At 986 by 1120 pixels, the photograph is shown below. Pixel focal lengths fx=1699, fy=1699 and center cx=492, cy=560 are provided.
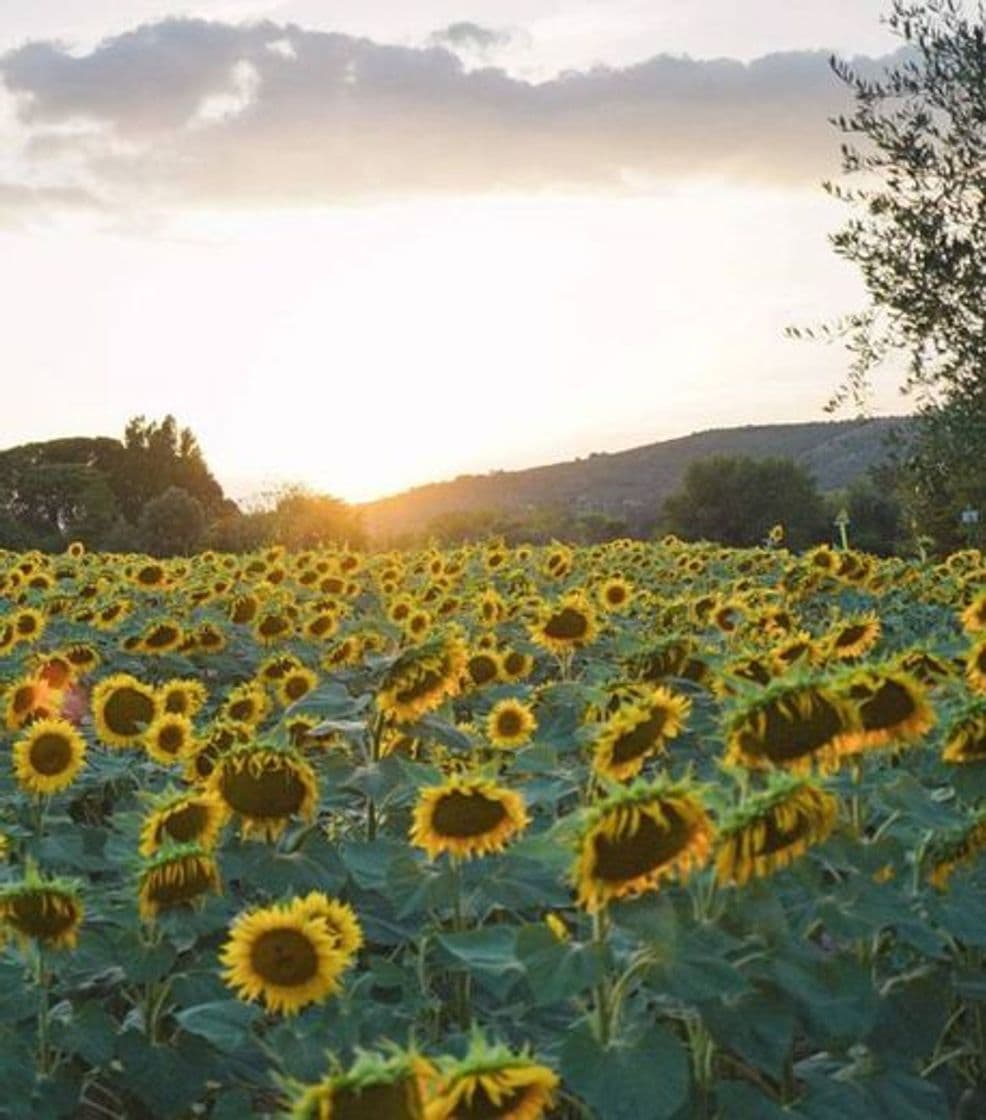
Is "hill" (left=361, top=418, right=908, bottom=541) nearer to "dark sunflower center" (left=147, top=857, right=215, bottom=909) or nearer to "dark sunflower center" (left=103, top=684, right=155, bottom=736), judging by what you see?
"dark sunflower center" (left=103, top=684, right=155, bottom=736)

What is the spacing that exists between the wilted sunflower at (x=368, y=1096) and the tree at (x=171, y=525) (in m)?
41.1

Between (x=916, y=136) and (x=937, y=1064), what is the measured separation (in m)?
14.0

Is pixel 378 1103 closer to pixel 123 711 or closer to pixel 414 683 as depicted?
pixel 414 683

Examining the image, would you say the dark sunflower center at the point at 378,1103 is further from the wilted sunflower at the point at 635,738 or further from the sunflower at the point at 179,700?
the sunflower at the point at 179,700

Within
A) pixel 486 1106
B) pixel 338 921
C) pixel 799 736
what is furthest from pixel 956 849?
pixel 486 1106

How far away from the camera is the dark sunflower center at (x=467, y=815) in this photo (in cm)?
A: 382

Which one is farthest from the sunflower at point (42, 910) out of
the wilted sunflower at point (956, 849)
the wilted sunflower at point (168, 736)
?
the wilted sunflower at point (168, 736)

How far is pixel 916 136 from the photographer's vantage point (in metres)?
16.3

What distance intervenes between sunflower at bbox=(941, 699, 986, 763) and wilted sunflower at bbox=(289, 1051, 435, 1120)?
6.11 feet

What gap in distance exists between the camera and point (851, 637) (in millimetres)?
5609

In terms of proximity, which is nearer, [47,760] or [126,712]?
[47,760]

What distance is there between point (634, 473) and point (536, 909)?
340ft

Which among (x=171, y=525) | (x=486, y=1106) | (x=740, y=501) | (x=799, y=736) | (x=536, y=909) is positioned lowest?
(x=536, y=909)

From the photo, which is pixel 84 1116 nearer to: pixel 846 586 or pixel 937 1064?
pixel 937 1064
